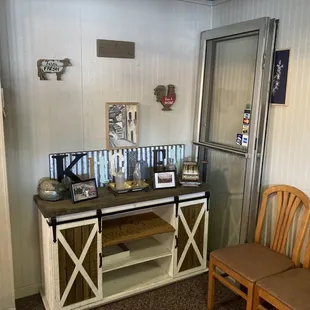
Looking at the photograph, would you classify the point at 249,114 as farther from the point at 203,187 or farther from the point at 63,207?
the point at 63,207

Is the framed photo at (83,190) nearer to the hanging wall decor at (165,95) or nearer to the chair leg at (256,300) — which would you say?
the hanging wall decor at (165,95)

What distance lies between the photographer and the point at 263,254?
7.89 ft

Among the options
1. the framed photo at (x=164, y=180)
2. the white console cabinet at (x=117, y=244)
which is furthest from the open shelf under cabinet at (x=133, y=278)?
the framed photo at (x=164, y=180)

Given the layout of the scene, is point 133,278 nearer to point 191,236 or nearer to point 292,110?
point 191,236

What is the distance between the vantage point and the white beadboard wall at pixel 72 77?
2396 millimetres

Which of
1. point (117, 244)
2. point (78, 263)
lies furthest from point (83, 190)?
point (117, 244)

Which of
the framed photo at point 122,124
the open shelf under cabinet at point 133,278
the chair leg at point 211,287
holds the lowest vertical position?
the open shelf under cabinet at point 133,278

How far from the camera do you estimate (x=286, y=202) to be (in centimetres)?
247

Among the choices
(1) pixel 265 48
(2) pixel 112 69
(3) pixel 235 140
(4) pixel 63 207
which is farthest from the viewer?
(3) pixel 235 140

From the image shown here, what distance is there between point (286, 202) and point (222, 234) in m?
0.81

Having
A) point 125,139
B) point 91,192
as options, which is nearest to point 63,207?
point 91,192

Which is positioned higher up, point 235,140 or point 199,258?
point 235,140

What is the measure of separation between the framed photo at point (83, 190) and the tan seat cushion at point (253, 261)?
0.94m

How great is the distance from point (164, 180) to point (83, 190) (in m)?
0.66
